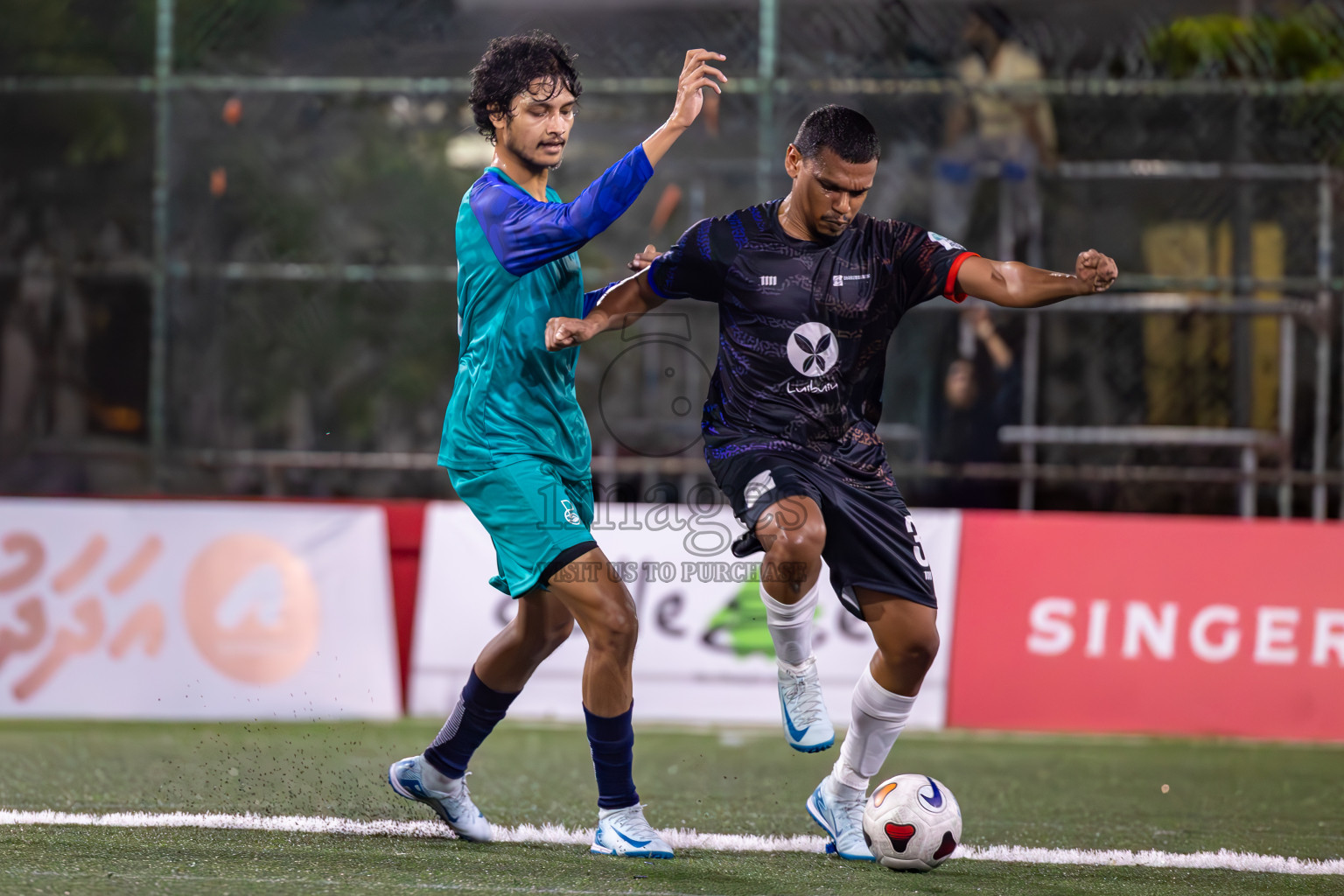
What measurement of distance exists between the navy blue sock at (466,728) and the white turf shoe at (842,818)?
3.33 feet

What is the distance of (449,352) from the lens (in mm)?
10000

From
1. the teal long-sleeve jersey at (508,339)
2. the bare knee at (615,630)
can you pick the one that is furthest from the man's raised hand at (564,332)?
the bare knee at (615,630)

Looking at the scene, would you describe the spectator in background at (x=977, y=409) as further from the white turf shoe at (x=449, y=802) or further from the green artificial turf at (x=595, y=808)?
the white turf shoe at (x=449, y=802)

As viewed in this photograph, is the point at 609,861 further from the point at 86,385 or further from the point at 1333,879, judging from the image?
the point at 86,385

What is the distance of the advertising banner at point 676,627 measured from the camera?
8.05 meters

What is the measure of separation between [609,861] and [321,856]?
2.62 ft

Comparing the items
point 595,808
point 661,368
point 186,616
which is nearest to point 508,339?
point 595,808

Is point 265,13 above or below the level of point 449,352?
above

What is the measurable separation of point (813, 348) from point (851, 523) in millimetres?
530

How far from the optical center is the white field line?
14.9 ft

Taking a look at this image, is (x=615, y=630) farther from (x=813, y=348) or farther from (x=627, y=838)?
(x=813, y=348)

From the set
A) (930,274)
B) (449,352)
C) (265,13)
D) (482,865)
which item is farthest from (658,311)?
(482,865)

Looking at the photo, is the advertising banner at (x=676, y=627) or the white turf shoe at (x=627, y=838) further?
the advertising banner at (x=676, y=627)

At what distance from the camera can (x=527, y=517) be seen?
4250mm
